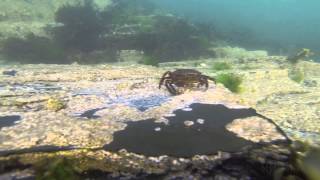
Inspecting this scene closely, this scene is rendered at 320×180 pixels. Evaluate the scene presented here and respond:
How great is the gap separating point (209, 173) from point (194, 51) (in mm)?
11497

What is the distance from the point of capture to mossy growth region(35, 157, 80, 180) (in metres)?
3.12

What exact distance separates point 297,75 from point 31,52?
7.82 metres

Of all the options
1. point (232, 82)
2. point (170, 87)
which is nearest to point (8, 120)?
point (170, 87)

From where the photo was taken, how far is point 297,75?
992 centimetres

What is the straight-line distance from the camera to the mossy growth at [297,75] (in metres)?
9.72

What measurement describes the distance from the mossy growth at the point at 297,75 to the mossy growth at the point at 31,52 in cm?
676

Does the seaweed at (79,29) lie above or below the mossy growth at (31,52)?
above

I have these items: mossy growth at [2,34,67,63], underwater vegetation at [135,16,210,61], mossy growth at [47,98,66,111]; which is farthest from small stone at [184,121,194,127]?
underwater vegetation at [135,16,210,61]

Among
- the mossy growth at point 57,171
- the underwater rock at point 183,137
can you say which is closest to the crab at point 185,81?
the underwater rock at point 183,137

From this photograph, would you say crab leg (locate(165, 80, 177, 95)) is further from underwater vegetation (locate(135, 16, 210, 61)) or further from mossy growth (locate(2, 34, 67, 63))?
underwater vegetation (locate(135, 16, 210, 61))

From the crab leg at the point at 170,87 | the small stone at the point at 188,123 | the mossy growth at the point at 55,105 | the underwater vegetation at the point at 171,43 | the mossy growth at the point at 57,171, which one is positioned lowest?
the mossy growth at the point at 57,171

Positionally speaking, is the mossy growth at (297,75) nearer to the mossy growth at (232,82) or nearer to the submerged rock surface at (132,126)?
the mossy growth at (232,82)

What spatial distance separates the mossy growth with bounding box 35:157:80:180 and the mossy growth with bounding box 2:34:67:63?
9218mm

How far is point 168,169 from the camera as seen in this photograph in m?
3.35
